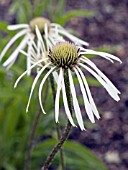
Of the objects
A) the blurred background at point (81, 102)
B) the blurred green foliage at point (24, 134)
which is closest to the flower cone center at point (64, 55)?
the blurred background at point (81, 102)

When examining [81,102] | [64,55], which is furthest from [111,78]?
[64,55]

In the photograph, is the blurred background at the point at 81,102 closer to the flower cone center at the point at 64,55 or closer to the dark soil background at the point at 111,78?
the dark soil background at the point at 111,78

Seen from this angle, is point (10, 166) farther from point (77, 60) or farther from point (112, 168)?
point (77, 60)

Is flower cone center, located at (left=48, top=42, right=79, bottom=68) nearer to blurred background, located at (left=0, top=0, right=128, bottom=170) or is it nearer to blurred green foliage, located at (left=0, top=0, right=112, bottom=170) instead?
blurred background, located at (left=0, top=0, right=128, bottom=170)

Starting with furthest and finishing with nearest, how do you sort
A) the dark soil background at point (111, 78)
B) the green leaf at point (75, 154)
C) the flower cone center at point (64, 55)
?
1. the dark soil background at point (111, 78)
2. the green leaf at point (75, 154)
3. the flower cone center at point (64, 55)

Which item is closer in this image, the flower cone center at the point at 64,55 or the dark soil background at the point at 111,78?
the flower cone center at the point at 64,55

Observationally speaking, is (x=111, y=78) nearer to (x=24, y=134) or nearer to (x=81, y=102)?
(x=81, y=102)

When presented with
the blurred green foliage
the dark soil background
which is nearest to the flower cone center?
the blurred green foliage

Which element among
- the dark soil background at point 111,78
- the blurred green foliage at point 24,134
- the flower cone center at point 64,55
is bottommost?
the dark soil background at point 111,78
